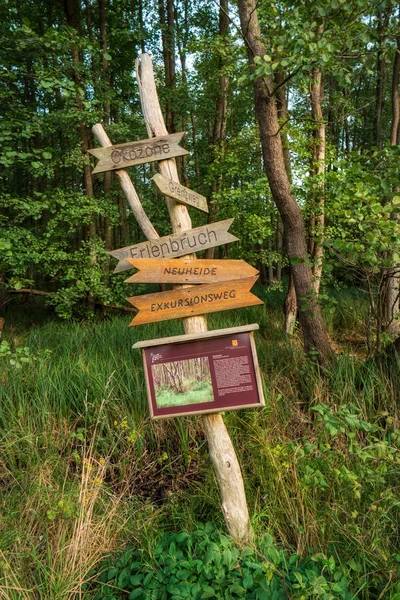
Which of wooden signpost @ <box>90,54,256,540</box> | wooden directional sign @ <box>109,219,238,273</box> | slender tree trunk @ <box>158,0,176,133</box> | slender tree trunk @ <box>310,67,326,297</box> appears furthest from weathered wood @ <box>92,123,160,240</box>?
slender tree trunk @ <box>158,0,176,133</box>

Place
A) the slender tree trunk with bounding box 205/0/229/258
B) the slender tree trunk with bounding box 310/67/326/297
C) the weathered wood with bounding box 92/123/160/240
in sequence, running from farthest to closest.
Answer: the slender tree trunk with bounding box 205/0/229/258 → the slender tree trunk with bounding box 310/67/326/297 → the weathered wood with bounding box 92/123/160/240

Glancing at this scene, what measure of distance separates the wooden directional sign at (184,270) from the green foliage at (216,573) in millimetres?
1585

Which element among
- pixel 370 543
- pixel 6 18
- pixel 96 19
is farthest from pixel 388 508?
pixel 96 19

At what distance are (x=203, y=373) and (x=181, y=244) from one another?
85cm

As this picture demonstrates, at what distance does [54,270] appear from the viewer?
7336mm

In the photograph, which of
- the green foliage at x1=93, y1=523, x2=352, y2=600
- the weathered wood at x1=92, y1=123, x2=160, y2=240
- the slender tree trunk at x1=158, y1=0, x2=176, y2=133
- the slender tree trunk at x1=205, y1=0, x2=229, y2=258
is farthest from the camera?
the slender tree trunk at x1=158, y1=0, x2=176, y2=133

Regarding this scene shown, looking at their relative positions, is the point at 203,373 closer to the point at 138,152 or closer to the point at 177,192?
the point at 177,192

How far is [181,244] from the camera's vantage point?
2.65m

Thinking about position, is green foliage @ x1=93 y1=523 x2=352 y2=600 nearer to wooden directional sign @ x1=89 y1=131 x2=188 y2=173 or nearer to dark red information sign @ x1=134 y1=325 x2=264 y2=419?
dark red information sign @ x1=134 y1=325 x2=264 y2=419

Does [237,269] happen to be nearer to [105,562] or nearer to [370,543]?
[370,543]

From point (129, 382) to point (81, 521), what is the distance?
160 cm

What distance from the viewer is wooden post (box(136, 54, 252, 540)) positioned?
2566 millimetres

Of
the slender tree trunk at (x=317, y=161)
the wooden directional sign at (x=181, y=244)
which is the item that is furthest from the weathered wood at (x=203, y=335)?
the slender tree trunk at (x=317, y=161)

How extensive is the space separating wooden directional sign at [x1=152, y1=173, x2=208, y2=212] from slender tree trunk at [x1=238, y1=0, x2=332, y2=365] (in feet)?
6.46
